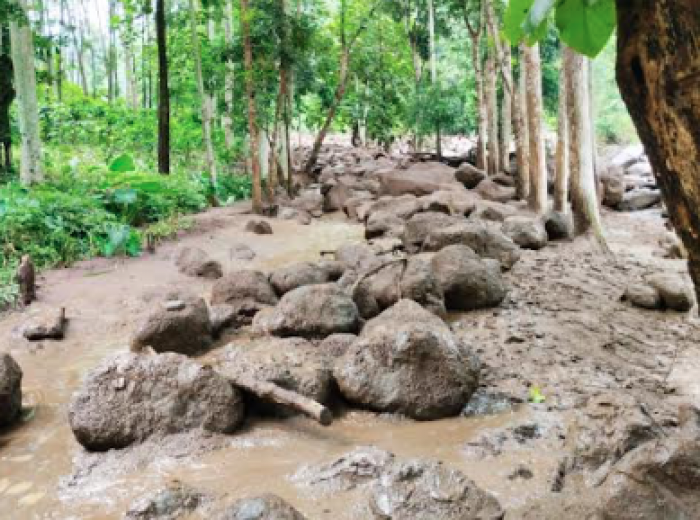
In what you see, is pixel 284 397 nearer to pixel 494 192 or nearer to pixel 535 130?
pixel 535 130

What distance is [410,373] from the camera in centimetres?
462

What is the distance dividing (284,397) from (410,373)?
88 cm

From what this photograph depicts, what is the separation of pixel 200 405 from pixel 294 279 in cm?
301

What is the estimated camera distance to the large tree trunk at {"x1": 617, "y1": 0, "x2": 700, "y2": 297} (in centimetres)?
88

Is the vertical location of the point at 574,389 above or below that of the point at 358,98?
below

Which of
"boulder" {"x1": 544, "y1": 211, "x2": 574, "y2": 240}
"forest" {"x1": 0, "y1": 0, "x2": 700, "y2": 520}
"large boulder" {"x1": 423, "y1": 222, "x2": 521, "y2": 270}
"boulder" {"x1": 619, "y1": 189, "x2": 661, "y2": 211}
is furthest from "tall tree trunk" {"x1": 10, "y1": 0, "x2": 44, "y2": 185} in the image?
"boulder" {"x1": 619, "y1": 189, "x2": 661, "y2": 211}

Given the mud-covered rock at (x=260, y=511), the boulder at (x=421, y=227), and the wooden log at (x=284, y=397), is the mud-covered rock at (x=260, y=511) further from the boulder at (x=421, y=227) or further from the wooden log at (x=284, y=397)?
the boulder at (x=421, y=227)

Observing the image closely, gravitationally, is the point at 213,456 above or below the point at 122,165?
below

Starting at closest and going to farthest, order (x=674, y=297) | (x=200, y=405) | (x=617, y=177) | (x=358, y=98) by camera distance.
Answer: (x=200, y=405), (x=674, y=297), (x=617, y=177), (x=358, y=98)

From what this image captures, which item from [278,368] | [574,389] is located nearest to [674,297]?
[574,389]

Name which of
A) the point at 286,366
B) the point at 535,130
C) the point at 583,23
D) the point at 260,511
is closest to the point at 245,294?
the point at 286,366

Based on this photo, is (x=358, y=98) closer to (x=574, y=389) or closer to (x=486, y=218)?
(x=486, y=218)

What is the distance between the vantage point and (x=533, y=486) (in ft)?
11.5

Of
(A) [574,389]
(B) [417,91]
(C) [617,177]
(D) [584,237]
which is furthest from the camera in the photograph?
(B) [417,91]
